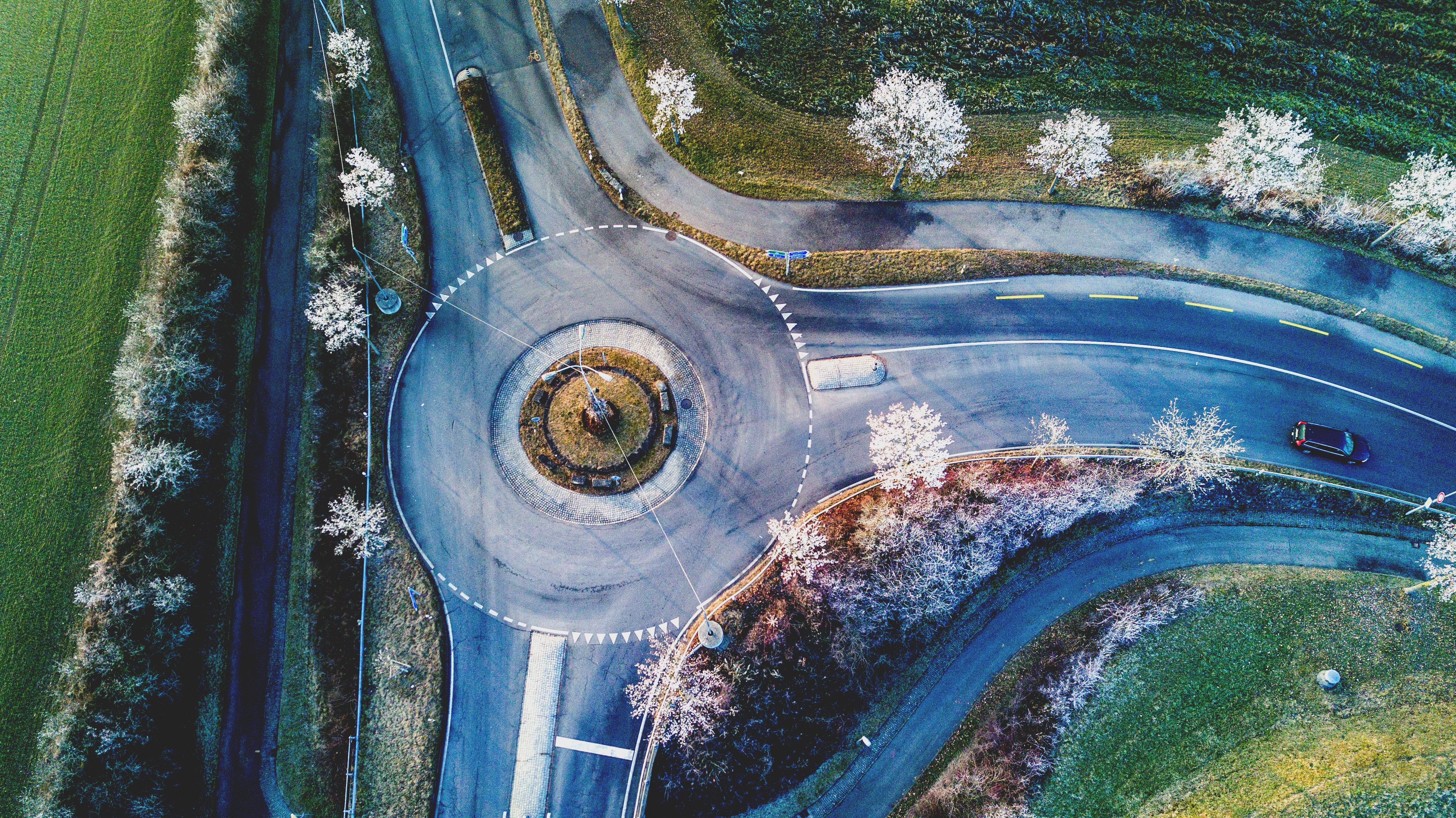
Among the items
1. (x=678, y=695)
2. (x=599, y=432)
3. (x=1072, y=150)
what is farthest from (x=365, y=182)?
(x=1072, y=150)

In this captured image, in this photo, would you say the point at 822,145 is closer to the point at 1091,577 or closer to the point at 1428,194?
the point at 1091,577

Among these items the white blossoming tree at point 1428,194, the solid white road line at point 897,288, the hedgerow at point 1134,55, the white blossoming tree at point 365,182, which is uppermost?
the hedgerow at point 1134,55

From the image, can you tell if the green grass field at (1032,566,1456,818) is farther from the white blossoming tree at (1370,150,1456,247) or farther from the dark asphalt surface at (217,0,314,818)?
the dark asphalt surface at (217,0,314,818)

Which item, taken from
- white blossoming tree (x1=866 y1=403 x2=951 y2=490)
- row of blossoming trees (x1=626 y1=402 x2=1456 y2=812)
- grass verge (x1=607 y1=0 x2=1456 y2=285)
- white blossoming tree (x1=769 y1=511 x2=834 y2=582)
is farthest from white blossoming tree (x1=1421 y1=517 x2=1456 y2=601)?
white blossoming tree (x1=769 y1=511 x2=834 y2=582)

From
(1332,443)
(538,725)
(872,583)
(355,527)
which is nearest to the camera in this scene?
(538,725)

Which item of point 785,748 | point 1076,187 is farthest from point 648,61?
point 785,748

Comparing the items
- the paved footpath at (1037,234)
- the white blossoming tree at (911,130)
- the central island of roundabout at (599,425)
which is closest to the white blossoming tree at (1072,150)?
the paved footpath at (1037,234)

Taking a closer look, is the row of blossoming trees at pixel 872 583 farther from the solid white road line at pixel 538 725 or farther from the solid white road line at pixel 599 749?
the solid white road line at pixel 538 725

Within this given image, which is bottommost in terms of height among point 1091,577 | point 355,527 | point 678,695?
point 678,695
